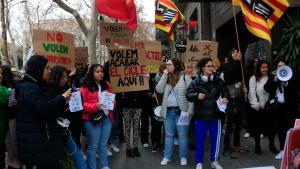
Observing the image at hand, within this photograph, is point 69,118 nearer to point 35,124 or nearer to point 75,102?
point 75,102

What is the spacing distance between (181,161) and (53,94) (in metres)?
3.33

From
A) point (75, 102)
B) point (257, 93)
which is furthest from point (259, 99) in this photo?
point (75, 102)

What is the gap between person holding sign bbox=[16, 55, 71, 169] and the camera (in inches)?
190

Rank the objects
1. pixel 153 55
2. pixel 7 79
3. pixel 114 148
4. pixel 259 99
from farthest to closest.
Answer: pixel 153 55 < pixel 114 148 < pixel 259 99 < pixel 7 79

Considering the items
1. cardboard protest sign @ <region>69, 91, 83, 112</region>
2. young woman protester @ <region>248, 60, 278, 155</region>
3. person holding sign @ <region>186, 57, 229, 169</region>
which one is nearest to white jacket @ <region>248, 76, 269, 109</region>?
young woman protester @ <region>248, 60, 278, 155</region>

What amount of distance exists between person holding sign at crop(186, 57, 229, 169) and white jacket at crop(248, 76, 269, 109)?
1258mm

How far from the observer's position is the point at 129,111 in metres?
8.16

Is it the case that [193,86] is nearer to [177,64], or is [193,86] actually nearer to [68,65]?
[177,64]

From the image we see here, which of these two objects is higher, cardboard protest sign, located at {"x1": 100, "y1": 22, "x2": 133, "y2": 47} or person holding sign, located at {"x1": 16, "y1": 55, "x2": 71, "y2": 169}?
cardboard protest sign, located at {"x1": 100, "y1": 22, "x2": 133, "y2": 47}

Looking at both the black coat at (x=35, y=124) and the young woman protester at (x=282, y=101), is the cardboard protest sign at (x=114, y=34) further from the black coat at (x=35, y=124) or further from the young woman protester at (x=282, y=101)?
the black coat at (x=35, y=124)

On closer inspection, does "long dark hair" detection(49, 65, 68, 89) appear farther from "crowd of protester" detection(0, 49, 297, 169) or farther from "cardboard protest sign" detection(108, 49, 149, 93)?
"cardboard protest sign" detection(108, 49, 149, 93)

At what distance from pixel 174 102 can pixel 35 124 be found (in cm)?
330

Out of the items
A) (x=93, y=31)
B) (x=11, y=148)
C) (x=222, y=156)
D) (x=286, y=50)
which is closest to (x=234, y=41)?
(x=93, y=31)

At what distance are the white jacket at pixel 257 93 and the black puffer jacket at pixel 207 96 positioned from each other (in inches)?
50.4
